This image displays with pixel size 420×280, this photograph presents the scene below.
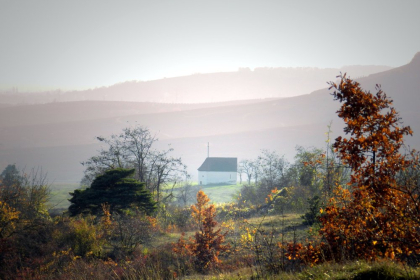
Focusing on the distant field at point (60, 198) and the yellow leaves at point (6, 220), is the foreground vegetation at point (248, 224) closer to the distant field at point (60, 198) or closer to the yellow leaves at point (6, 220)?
the yellow leaves at point (6, 220)

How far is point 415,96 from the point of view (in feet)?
492

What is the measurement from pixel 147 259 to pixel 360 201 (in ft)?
40.3

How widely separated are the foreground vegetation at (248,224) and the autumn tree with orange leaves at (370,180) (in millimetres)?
21

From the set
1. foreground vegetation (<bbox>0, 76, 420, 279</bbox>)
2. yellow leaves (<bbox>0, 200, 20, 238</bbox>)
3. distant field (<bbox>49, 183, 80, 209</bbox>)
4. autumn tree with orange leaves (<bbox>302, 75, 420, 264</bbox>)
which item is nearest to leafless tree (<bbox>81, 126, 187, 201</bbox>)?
foreground vegetation (<bbox>0, 76, 420, 279</bbox>)

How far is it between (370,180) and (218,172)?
294ft

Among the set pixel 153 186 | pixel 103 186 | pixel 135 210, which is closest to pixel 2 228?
pixel 103 186

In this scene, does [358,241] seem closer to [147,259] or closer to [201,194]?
[201,194]

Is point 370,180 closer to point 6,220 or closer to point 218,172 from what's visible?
point 6,220

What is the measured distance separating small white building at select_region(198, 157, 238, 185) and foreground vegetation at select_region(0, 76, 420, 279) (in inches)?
1887

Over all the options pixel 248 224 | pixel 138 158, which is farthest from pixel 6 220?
pixel 138 158

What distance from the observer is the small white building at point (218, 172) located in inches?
3718

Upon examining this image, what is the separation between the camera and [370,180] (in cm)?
616

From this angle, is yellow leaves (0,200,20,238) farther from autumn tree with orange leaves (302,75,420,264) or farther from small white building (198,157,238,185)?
small white building (198,157,238,185)

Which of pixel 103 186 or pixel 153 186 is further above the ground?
pixel 103 186
